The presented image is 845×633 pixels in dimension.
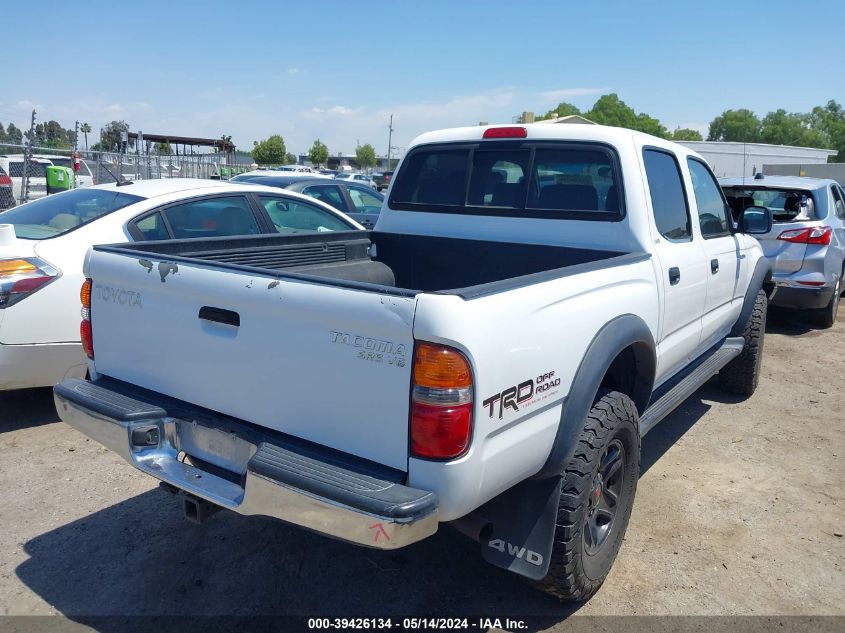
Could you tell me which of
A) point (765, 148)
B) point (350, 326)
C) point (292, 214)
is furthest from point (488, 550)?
point (765, 148)

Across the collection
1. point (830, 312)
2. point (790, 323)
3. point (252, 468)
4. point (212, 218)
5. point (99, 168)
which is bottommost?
point (790, 323)

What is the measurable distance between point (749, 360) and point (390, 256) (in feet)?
10.7

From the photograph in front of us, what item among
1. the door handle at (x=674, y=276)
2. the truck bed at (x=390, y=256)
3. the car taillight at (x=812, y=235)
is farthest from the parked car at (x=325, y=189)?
the door handle at (x=674, y=276)

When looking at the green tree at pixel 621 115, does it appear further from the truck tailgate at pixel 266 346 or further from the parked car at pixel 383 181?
the truck tailgate at pixel 266 346

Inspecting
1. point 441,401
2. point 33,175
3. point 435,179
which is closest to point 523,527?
point 441,401

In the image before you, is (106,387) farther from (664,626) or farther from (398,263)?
(664,626)

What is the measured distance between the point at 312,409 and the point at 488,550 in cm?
89

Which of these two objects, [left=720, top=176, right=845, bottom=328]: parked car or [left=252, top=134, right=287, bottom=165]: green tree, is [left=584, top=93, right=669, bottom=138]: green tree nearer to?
[left=252, top=134, right=287, bottom=165]: green tree

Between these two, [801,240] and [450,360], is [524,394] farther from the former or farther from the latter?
[801,240]

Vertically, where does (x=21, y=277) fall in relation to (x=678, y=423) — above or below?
above

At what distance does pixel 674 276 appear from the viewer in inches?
144

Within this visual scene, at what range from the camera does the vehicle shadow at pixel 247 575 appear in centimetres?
297

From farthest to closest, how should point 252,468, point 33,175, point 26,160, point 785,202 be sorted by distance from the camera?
point 33,175
point 26,160
point 785,202
point 252,468

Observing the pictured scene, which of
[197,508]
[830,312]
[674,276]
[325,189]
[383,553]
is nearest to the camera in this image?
[197,508]
